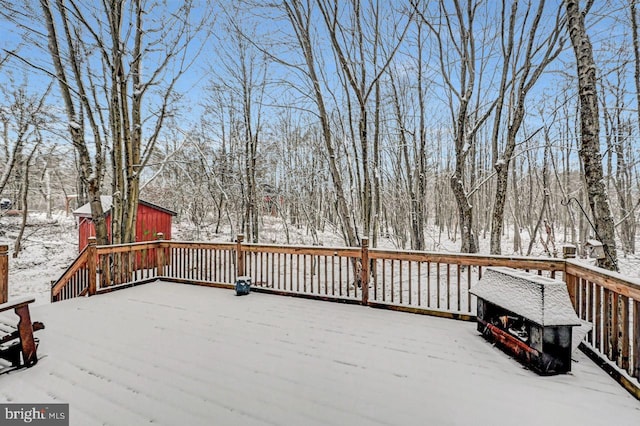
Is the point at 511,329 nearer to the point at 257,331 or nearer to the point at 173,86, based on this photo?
the point at 257,331

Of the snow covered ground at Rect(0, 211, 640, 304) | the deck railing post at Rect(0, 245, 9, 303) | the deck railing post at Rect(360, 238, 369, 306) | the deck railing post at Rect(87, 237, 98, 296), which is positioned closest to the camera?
the deck railing post at Rect(0, 245, 9, 303)

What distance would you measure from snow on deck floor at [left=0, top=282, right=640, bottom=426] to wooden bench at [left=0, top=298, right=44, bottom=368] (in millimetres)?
137

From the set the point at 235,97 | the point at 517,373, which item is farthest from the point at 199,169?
the point at 517,373

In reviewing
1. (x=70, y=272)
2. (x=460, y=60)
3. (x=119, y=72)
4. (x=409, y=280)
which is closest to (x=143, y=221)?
(x=119, y=72)

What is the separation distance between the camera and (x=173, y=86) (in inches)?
331

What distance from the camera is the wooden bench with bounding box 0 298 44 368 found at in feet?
8.55

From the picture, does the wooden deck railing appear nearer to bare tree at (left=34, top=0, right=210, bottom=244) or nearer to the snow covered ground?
bare tree at (left=34, top=0, right=210, bottom=244)

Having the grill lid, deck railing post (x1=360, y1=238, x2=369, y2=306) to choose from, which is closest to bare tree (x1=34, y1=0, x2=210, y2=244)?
deck railing post (x1=360, y1=238, x2=369, y2=306)

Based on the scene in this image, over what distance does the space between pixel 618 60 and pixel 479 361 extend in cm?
856

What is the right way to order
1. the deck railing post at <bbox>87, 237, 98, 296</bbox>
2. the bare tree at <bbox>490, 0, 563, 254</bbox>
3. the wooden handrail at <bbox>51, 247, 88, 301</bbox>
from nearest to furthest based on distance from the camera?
the deck railing post at <bbox>87, 237, 98, 296</bbox>, the wooden handrail at <bbox>51, 247, 88, 301</bbox>, the bare tree at <bbox>490, 0, 563, 254</bbox>

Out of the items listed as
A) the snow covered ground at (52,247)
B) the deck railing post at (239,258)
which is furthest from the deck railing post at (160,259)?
the snow covered ground at (52,247)

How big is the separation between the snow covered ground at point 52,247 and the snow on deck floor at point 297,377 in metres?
7.00

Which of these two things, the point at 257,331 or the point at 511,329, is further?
the point at 257,331

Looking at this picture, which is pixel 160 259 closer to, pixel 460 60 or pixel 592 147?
pixel 592 147
